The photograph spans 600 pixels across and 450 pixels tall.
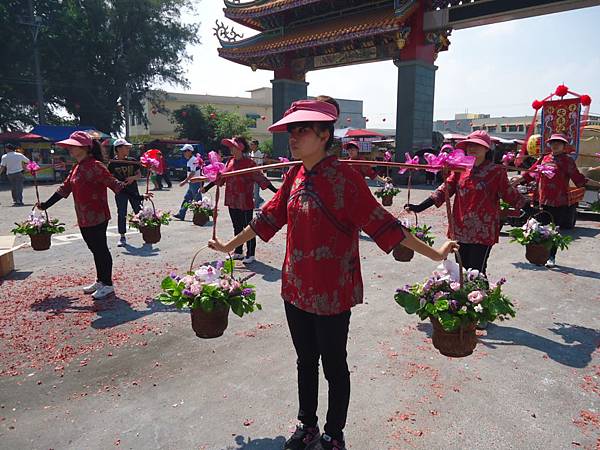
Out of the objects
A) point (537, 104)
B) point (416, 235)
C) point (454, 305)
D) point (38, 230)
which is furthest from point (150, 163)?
point (537, 104)

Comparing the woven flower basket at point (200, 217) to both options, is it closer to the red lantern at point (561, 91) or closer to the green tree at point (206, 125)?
the red lantern at point (561, 91)

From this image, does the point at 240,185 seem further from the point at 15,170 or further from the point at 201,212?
the point at 15,170

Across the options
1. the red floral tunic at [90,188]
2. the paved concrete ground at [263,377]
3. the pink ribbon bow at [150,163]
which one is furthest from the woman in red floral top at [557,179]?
the red floral tunic at [90,188]

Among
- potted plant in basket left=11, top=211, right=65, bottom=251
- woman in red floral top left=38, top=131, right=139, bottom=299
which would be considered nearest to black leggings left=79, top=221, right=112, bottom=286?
woman in red floral top left=38, top=131, right=139, bottom=299

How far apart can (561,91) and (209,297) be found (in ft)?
33.2

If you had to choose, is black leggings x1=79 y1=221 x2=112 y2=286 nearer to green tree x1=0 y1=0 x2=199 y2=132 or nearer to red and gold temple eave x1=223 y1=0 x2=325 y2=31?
red and gold temple eave x1=223 y1=0 x2=325 y2=31

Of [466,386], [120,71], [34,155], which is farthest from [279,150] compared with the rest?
[466,386]

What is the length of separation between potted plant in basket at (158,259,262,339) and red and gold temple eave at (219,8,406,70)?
57.2 feet

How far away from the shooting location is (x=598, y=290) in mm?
5840

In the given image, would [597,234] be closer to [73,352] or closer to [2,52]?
[73,352]

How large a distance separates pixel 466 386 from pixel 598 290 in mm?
3643

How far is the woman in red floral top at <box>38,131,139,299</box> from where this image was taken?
16.7 feet

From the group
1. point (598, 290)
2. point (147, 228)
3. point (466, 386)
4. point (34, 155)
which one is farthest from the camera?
point (34, 155)

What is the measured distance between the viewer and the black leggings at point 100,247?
5.31m
